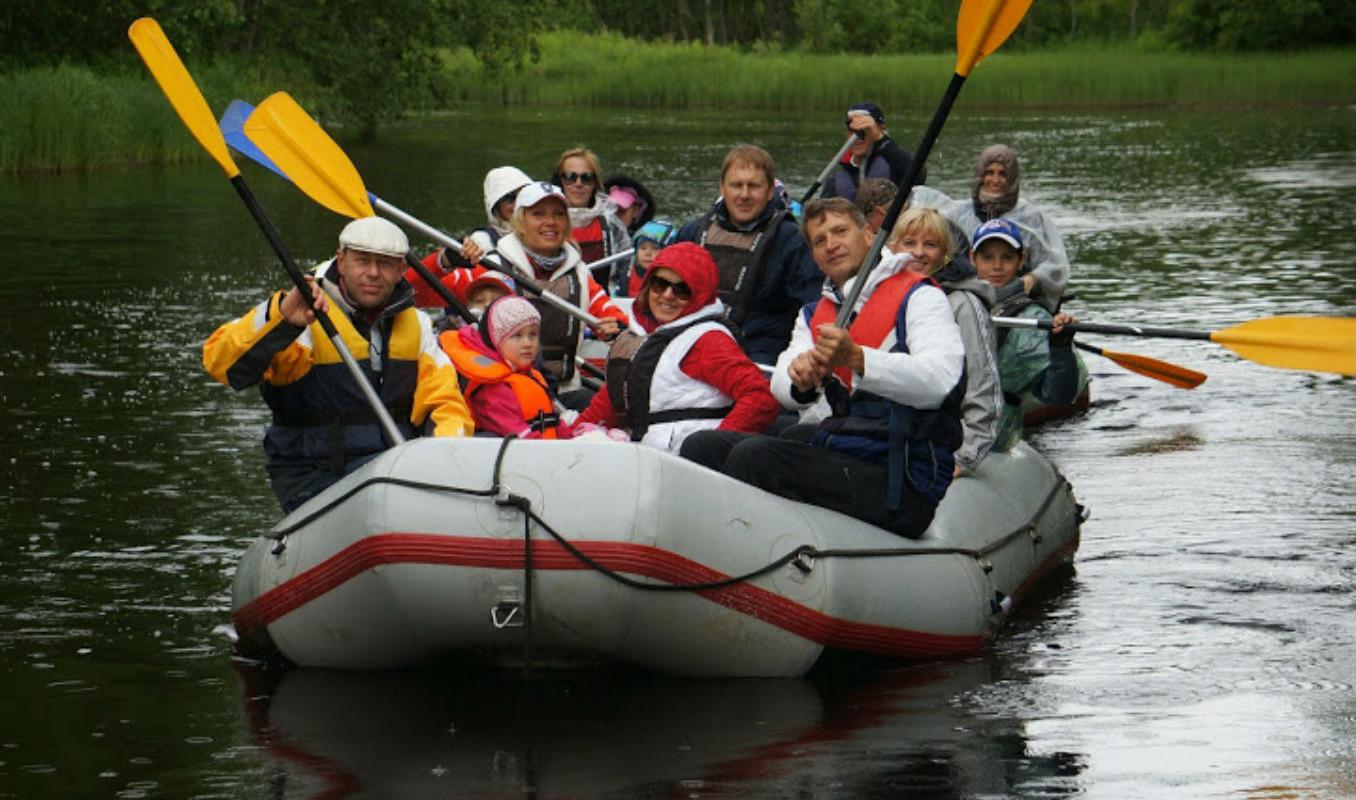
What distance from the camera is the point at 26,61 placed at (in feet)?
90.0

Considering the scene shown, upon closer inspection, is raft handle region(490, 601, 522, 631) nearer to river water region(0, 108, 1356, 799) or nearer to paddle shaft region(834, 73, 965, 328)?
river water region(0, 108, 1356, 799)

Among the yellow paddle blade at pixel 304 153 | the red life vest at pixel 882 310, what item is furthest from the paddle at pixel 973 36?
the yellow paddle blade at pixel 304 153

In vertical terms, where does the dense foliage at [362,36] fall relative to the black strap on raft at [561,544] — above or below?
above

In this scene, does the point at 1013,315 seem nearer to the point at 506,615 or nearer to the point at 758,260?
the point at 758,260

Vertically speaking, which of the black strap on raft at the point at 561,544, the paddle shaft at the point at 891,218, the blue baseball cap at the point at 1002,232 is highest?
the paddle shaft at the point at 891,218

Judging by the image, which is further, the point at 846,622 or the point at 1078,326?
the point at 1078,326

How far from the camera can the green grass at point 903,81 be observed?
125 ft

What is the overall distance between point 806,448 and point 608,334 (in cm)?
186

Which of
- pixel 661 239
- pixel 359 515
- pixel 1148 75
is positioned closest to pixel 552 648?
pixel 359 515

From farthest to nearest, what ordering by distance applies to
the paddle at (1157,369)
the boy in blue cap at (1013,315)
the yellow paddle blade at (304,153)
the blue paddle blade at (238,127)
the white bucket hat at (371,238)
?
the blue paddle blade at (238,127), the boy in blue cap at (1013,315), the paddle at (1157,369), the yellow paddle blade at (304,153), the white bucket hat at (371,238)

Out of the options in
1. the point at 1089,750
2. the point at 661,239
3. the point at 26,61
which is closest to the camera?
the point at 1089,750

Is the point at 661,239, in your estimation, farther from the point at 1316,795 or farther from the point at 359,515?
the point at 1316,795

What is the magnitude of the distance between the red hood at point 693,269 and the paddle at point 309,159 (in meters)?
1.38

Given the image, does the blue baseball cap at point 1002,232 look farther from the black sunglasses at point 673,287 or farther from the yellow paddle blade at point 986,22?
the black sunglasses at point 673,287
